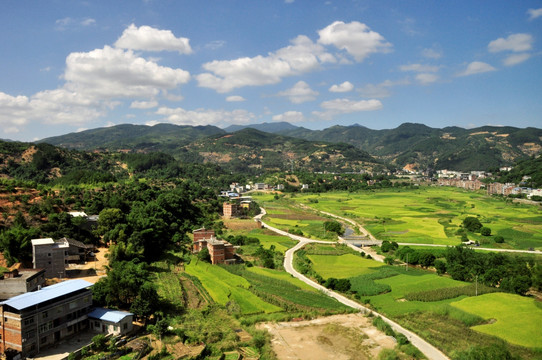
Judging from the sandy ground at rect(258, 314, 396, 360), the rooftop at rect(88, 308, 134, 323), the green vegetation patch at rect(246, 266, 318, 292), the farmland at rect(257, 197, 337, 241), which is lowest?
the sandy ground at rect(258, 314, 396, 360)

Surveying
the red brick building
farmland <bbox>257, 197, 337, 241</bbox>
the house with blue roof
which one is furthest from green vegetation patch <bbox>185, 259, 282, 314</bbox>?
the red brick building

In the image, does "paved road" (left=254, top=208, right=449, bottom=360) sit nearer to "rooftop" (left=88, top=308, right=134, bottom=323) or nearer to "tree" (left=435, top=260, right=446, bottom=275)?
"tree" (left=435, top=260, right=446, bottom=275)

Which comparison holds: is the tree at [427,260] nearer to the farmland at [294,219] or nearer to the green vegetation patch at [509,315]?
the green vegetation patch at [509,315]

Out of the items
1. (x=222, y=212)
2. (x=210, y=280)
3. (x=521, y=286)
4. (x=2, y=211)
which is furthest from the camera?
(x=222, y=212)

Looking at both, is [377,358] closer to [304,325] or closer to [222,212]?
[304,325]

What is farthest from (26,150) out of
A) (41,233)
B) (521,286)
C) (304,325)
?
(521,286)

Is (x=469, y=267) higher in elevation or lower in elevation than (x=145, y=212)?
lower

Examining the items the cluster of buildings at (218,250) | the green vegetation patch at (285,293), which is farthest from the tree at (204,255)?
the green vegetation patch at (285,293)
